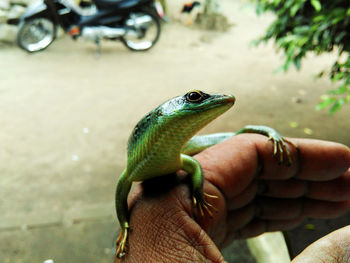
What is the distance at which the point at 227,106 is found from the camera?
2.96 feet

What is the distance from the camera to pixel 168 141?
95cm

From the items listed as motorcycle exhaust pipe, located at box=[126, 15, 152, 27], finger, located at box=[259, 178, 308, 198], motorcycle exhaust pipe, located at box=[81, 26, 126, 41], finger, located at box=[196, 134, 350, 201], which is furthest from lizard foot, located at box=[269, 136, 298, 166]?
motorcycle exhaust pipe, located at box=[126, 15, 152, 27]

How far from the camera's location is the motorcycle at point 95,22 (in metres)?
3.57

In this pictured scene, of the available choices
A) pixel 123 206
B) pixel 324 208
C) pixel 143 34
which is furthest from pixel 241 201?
pixel 143 34

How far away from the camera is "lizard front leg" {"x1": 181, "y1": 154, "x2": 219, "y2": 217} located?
3.46 feet

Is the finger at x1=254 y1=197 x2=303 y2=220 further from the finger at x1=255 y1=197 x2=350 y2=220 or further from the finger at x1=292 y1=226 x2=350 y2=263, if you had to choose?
the finger at x1=292 y1=226 x2=350 y2=263

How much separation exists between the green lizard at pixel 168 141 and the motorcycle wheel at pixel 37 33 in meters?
2.93

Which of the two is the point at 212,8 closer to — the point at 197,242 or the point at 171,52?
the point at 171,52

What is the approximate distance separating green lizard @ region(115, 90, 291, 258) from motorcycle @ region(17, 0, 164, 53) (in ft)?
9.55

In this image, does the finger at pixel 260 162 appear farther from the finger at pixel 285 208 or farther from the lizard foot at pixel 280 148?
the finger at pixel 285 208

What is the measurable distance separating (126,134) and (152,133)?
1515 mm

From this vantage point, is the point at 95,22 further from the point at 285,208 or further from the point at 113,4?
the point at 285,208

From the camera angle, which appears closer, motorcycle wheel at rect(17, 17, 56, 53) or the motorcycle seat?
motorcycle wheel at rect(17, 17, 56, 53)

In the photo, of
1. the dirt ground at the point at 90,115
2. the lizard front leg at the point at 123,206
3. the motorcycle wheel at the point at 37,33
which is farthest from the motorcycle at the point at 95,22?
the lizard front leg at the point at 123,206
